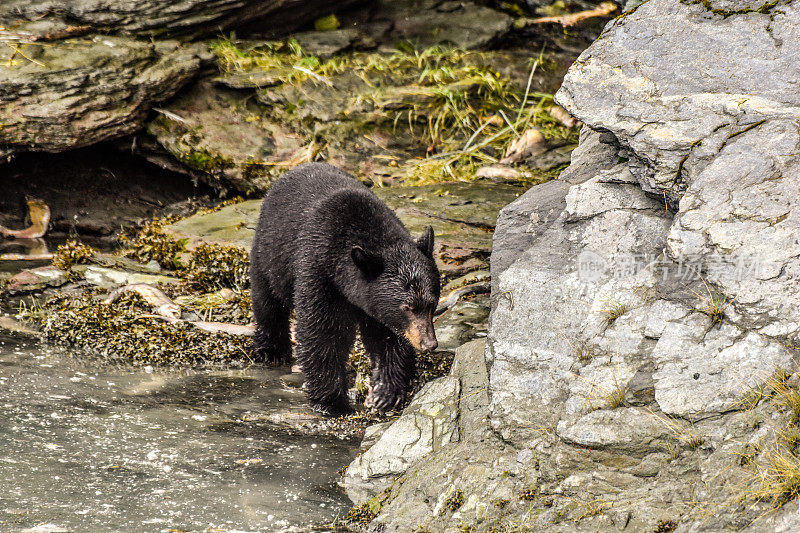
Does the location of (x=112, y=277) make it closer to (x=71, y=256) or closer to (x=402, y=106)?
(x=71, y=256)

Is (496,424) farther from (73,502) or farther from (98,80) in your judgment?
(98,80)

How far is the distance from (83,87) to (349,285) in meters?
5.45

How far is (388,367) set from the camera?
6.28m

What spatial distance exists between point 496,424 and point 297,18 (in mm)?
8732

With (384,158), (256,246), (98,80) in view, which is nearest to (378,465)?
(256,246)

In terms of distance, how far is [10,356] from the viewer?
6.52 m

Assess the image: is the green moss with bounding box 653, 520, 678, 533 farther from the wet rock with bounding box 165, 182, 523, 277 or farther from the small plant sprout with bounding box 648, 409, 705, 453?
the wet rock with bounding box 165, 182, 523, 277

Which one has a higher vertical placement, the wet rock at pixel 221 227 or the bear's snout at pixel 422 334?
the wet rock at pixel 221 227

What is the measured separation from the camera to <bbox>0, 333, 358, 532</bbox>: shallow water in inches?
168

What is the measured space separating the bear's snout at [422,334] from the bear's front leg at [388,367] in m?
0.32

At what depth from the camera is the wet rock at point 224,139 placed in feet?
33.2

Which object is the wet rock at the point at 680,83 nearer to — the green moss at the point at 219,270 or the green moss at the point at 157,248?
the green moss at the point at 219,270

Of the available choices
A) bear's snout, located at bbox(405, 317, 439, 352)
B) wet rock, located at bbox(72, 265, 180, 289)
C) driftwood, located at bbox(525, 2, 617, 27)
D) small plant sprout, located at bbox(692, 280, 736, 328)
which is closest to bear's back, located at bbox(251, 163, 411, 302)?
bear's snout, located at bbox(405, 317, 439, 352)

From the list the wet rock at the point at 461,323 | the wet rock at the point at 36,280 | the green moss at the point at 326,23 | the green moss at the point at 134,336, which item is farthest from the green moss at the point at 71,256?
the green moss at the point at 326,23
